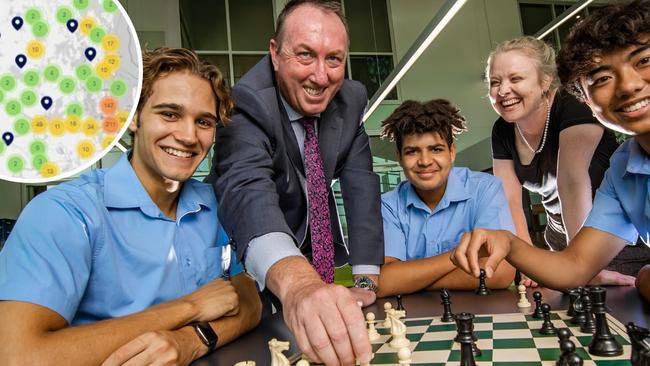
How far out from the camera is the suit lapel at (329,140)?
1.83 metres

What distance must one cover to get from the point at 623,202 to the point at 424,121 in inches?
34.8

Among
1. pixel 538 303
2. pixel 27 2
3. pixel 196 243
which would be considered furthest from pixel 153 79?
pixel 538 303

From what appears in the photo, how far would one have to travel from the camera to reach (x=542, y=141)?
2.39 meters

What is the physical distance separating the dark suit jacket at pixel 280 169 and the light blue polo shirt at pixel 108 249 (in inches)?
6.1

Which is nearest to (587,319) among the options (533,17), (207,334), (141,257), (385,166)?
(207,334)

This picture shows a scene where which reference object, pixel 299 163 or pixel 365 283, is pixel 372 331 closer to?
pixel 365 283

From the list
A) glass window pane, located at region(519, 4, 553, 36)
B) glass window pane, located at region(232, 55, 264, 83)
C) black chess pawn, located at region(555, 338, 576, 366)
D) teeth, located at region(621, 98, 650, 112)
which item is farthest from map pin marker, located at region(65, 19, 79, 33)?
glass window pane, located at region(519, 4, 553, 36)

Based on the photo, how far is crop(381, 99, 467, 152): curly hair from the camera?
87.0 inches

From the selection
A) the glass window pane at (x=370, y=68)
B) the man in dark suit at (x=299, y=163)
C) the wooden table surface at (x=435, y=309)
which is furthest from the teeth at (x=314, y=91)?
the glass window pane at (x=370, y=68)

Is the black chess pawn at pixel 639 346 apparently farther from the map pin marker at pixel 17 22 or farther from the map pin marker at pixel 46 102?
the map pin marker at pixel 17 22

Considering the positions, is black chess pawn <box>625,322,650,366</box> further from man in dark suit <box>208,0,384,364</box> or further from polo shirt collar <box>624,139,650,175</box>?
polo shirt collar <box>624,139,650,175</box>

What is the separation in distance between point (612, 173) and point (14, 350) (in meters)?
1.71

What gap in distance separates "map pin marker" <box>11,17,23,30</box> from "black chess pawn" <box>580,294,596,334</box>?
1.56 m

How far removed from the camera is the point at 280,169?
1670 millimetres
